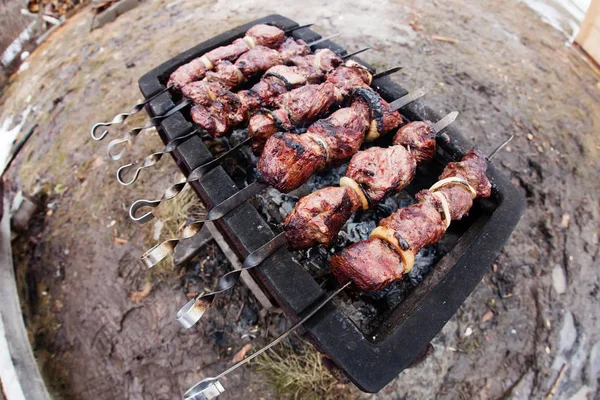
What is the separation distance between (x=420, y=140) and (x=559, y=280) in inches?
83.8

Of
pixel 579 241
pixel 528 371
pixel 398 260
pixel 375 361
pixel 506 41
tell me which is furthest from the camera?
pixel 506 41

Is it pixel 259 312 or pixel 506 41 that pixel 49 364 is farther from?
pixel 506 41

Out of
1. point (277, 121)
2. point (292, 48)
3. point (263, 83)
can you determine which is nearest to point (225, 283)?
point (277, 121)

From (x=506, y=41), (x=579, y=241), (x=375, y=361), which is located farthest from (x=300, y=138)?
(x=506, y=41)

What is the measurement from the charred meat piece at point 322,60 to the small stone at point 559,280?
2.70 metres

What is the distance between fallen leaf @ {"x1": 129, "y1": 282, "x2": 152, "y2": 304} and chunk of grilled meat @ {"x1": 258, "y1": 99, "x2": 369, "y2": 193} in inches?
77.0

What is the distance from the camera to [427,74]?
4777mm

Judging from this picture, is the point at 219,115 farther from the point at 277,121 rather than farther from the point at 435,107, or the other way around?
the point at 435,107

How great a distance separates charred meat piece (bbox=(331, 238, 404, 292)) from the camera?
1.93 meters

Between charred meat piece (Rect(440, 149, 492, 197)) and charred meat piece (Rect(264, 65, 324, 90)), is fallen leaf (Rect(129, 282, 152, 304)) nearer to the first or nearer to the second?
charred meat piece (Rect(264, 65, 324, 90))

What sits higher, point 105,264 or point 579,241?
point 579,241

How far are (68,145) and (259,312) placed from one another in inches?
124

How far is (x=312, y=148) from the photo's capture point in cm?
232

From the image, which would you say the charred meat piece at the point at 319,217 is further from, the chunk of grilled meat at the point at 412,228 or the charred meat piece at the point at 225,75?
the charred meat piece at the point at 225,75
